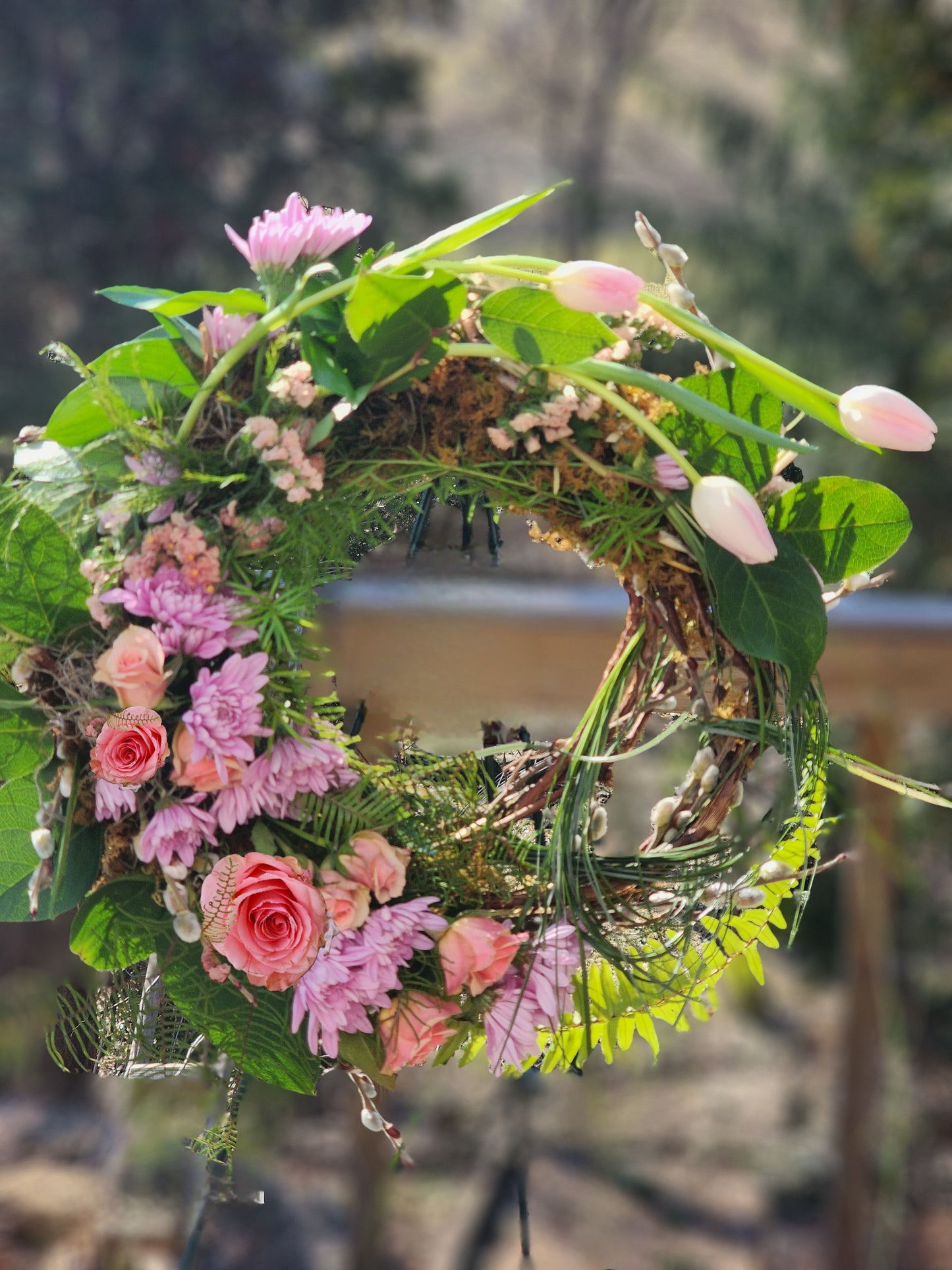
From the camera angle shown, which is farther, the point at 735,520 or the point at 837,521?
the point at 837,521

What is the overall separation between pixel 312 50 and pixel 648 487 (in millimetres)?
4673

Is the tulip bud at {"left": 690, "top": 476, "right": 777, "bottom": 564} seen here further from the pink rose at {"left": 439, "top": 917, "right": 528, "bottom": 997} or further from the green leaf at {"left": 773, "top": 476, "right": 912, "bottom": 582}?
the pink rose at {"left": 439, "top": 917, "right": 528, "bottom": 997}

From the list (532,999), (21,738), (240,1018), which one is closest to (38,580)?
(21,738)

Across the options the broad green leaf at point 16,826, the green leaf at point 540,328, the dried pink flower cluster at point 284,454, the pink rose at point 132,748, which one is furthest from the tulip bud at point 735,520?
the broad green leaf at point 16,826

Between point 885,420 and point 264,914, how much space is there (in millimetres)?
468

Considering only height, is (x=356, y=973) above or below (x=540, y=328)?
below

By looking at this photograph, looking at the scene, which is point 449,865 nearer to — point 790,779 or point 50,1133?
point 790,779

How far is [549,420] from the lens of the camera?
0.70 meters

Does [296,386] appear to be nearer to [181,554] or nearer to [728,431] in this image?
[181,554]

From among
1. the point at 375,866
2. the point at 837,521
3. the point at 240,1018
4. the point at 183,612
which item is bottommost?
the point at 240,1018

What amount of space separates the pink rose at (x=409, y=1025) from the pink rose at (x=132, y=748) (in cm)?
22

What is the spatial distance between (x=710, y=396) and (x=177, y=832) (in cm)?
43

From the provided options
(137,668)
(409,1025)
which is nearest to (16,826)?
(137,668)

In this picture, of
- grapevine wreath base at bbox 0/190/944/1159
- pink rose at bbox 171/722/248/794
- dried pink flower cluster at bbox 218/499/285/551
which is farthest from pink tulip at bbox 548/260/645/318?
pink rose at bbox 171/722/248/794
